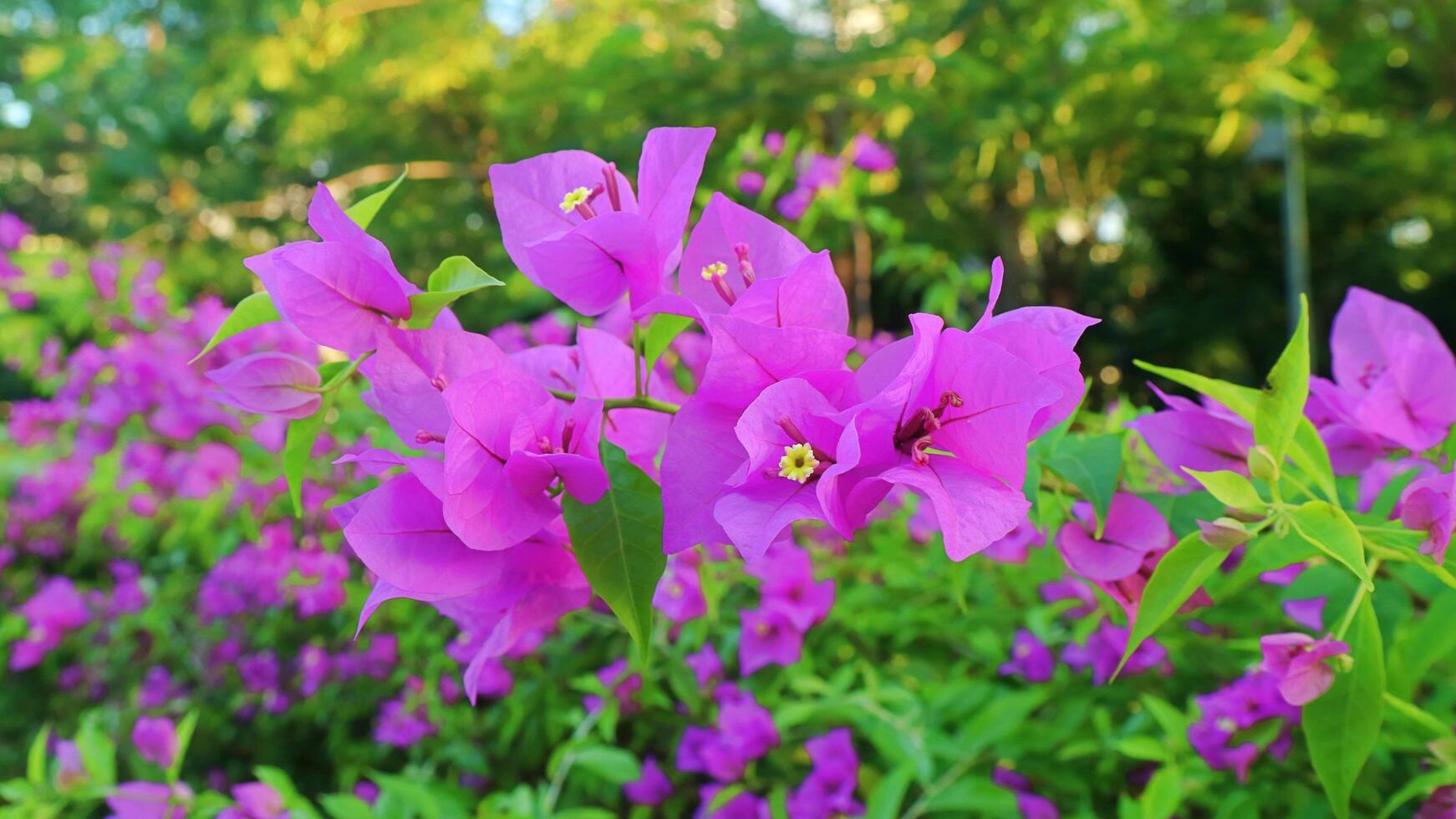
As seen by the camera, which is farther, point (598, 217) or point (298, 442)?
point (298, 442)

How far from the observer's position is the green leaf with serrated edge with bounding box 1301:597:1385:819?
1.71 feet

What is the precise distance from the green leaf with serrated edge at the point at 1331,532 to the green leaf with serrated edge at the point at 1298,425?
0.16 ft

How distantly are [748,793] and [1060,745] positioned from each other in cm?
34

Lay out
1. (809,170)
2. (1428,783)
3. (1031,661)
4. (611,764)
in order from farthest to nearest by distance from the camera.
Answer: (809,170) < (1031,661) < (611,764) < (1428,783)

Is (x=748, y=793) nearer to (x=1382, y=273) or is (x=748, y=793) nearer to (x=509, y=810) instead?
(x=509, y=810)

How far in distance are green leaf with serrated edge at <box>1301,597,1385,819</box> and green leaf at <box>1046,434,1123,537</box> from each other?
146 millimetres

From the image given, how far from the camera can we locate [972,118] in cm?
619

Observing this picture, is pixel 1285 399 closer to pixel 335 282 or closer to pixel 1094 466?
pixel 1094 466

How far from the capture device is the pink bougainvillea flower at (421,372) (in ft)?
1.62

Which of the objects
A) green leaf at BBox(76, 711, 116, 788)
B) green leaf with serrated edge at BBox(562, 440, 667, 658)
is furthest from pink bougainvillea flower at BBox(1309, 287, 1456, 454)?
green leaf at BBox(76, 711, 116, 788)

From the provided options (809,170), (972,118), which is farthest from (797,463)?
(972,118)

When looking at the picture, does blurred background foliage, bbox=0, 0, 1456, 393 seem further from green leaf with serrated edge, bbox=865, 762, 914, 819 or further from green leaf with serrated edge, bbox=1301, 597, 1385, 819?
green leaf with serrated edge, bbox=1301, 597, 1385, 819

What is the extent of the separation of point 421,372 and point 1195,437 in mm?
435

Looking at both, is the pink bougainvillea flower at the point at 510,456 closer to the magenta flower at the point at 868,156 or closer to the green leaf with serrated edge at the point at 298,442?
the green leaf with serrated edge at the point at 298,442
